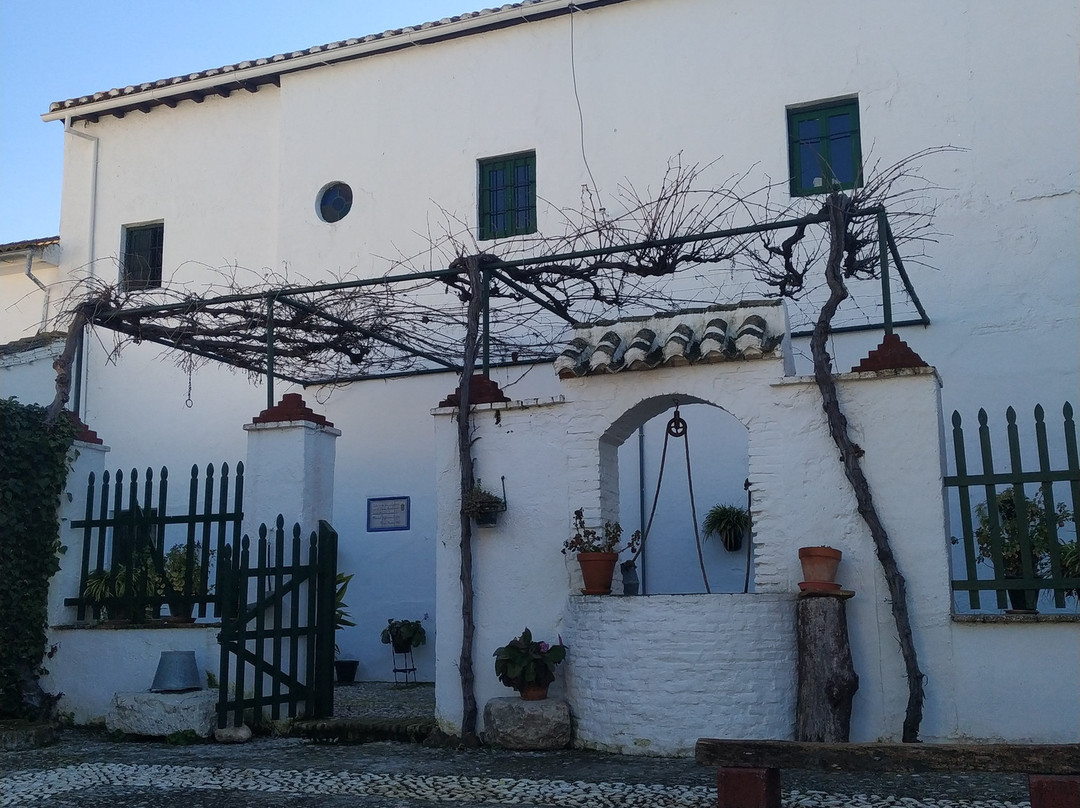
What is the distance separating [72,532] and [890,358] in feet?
22.6

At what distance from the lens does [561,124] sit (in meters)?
12.3

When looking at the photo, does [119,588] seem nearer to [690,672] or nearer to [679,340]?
[690,672]

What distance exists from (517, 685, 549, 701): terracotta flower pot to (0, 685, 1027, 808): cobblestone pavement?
39cm

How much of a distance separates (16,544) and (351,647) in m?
4.21

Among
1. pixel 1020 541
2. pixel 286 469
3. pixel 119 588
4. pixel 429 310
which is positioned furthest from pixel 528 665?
pixel 429 310

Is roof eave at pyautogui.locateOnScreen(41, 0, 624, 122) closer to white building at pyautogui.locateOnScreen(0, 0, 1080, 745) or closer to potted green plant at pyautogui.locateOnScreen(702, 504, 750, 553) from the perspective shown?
white building at pyautogui.locateOnScreen(0, 0, 1080, 745)

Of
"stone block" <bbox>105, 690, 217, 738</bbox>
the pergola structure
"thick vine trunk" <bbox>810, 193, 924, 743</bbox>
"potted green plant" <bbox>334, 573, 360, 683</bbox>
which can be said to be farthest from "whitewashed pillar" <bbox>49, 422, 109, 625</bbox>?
"thick vine trunk" <bbox>810, 193, 924, 743</bbox>

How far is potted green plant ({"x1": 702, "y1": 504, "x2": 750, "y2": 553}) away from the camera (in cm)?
1050

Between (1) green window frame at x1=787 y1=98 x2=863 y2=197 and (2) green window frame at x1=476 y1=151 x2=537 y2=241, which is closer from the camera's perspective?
(1) green window frame at x1=787 y1=98 x2=863 y2=197

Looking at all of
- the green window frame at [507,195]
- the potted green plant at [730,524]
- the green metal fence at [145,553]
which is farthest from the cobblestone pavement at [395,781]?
the green window frame at [507,195]

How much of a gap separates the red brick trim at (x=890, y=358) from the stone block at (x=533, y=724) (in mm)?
3091

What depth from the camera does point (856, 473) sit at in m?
7.21

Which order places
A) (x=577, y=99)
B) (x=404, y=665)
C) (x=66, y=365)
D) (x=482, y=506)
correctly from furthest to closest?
(x=577, y=99), (x=404, y=665), (x=66, y=365), (x=482, y=506)

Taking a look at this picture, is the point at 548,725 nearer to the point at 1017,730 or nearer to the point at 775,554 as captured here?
the point at 775,554
